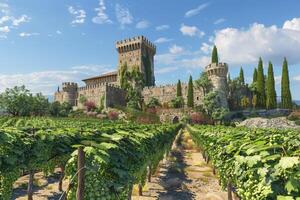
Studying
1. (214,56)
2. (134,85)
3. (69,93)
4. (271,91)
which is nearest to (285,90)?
(271,91)

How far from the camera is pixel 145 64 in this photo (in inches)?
3342

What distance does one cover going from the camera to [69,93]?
3406 inches

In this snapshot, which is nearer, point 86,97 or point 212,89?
point 212,89

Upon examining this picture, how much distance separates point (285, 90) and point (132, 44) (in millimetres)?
38313

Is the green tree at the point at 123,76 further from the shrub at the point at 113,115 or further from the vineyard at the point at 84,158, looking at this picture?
the vineyard at the point at 84,158

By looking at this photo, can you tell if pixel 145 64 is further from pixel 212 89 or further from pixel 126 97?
pixel 212 89

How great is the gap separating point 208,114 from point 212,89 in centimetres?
629

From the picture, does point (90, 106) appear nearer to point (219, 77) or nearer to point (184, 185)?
point (219, 77)

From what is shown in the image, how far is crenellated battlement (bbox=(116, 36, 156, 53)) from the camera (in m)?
84.4

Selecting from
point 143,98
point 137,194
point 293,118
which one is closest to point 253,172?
point 137,194

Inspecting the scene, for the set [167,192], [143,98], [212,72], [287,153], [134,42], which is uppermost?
[134,42]

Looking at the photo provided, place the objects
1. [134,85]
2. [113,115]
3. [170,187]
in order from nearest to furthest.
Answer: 1. [170,187]
2. [113,115]
3. [134,85]

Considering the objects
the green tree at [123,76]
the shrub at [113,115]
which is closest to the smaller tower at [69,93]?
the green tree at [123,76]

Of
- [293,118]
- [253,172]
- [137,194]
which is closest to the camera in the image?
[253,172]
